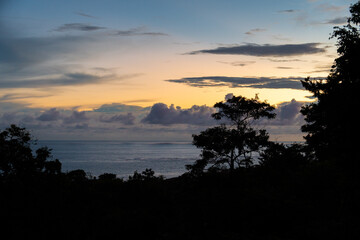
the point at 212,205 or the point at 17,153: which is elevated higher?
the point at 17,153

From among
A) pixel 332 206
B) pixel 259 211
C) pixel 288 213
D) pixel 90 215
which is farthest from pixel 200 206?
pixel 332 206

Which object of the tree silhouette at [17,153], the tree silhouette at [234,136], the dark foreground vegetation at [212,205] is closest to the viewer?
the dark foreground vegetation at [212,205]

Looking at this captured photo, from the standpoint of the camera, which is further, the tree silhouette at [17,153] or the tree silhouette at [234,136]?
the tree silhouette at [234,136]

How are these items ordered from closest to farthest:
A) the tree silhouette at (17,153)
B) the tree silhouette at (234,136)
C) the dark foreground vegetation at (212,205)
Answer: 1. the dark foreground vegetation at (212,205)
2. the tree silhouette at (17,153)
3. the tree silhouette at (234,136)

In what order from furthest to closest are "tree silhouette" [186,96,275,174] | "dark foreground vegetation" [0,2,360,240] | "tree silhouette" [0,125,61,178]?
1. "tree silhouette" [186,96,275,174]
2. "tree silhouette" [0,125,61,178]
3. "dark foreground vegetation" [0,2,360,240]

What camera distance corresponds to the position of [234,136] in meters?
30.0

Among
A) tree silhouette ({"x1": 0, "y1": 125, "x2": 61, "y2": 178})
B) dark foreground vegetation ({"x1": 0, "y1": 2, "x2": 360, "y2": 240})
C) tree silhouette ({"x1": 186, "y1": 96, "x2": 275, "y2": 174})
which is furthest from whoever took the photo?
tree silhouette ({"x1": 186, "y1": 96, "x2": 275, "y2": 174})

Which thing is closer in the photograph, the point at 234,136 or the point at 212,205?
the point at 212,205

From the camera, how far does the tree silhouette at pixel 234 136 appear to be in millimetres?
30094

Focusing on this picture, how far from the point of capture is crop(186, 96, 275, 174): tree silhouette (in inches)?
1185

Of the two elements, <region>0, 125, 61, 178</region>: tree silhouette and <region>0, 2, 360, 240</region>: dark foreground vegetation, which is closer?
<region>0, 2, 360, 240</region>: dark foreground vegetation

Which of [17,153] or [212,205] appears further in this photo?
[17,153]

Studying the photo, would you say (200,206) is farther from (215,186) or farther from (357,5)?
(357,5)

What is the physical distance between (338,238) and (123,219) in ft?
17.0
